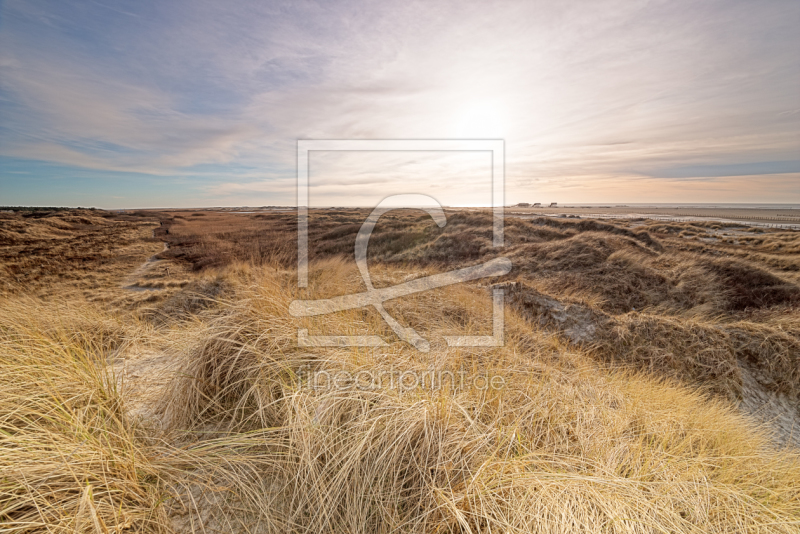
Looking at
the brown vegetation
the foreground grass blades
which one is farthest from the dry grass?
the foreground grass blades

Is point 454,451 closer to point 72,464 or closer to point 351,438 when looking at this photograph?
point 351,438

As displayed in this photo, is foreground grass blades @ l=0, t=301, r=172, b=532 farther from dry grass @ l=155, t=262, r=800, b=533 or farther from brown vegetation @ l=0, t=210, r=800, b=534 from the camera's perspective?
dry grass @ l=155, t=262, r=800, b=533

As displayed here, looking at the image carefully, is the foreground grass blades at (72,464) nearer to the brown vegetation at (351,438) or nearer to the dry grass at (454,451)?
the brown vegetation at (351,438)

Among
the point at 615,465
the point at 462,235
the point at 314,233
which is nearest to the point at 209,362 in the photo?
the point at 615,465

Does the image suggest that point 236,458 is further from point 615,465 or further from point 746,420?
point 746,420

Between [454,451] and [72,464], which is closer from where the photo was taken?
[72,464]

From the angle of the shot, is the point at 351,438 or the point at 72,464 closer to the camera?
the point at 72,464

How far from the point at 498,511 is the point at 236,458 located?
165 cm

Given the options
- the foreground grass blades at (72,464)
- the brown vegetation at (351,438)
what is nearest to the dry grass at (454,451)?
the brown vegetation at (351,438)

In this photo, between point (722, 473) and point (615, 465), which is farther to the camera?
point (722, 473)

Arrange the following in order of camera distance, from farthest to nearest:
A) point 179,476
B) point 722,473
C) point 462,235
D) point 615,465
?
point 462,235 < point 722,473 < point 615,465 < point 179,476

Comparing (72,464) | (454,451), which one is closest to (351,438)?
(454,451)

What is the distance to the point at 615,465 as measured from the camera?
232 centimetres

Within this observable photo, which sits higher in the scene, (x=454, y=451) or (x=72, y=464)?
(x=72, y=464)
